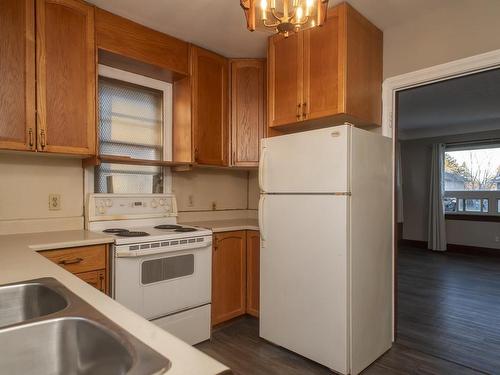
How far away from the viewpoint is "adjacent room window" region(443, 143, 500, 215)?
19.8 ft

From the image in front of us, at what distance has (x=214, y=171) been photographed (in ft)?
11.0

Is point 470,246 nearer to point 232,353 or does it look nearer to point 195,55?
point 232,353

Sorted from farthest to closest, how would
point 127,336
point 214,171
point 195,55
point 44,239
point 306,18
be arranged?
point 214,171 → point 195,55 → point 44,239 → point 306,18 → point 127,336

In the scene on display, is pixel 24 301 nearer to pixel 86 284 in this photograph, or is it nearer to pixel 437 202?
pixel 86 284

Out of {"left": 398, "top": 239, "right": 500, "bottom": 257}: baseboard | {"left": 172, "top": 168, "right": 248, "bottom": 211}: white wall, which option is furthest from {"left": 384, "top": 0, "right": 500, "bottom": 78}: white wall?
{"left": 398, "top": 239, "right": 500, "bottom": 257}: baseboard

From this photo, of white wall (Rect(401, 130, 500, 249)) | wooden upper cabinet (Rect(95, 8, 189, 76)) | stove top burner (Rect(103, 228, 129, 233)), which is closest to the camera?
wooden upper cabinet (Rect(95, 8, 189, 76))

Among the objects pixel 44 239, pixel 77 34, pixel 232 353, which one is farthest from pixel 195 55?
pixel 232 353

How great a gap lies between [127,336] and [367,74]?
235 cm

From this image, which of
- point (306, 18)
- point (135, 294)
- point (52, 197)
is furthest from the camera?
point (52, 197)

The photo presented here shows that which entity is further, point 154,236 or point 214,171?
point 214,171

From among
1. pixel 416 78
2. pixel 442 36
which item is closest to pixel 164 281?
pixel 416 78

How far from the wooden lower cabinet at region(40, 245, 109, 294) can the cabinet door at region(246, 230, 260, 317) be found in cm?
125

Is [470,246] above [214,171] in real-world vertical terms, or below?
A: below

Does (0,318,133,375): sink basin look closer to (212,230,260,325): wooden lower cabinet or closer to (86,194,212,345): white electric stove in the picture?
(86,194,212,345): white electric stove
